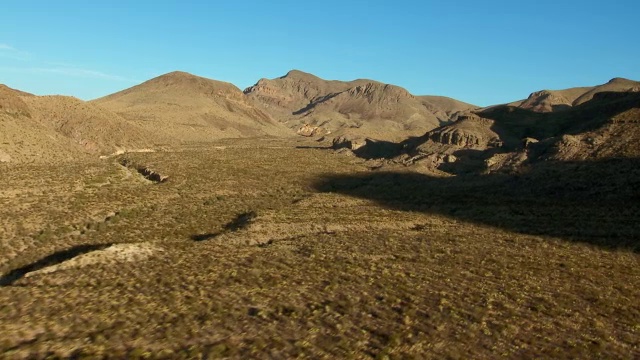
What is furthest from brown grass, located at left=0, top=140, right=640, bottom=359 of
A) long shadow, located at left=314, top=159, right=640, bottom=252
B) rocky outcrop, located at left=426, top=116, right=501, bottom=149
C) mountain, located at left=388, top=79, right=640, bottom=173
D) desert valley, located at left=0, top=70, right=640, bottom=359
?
rocky outcrop, located at left=426, top=116, right=501, bottom=149

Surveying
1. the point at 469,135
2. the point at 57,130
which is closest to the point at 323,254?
the point at 469,135

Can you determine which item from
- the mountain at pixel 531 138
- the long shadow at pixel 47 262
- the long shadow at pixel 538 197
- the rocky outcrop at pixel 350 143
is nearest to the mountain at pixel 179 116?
the rocky outcrop at pixel 350 143

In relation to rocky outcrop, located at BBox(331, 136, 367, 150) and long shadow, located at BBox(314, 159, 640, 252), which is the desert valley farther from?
rocky outcrop, located at BBox(331, 136, 367, 150)

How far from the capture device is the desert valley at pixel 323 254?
17172mm

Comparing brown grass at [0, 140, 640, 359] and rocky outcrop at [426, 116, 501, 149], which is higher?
rocky outcrop at [426, 116, 501, 149]

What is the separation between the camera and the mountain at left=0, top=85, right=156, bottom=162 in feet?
241

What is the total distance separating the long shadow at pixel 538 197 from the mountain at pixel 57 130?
44.3 metres

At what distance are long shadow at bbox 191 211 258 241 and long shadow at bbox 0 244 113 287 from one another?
698 cm

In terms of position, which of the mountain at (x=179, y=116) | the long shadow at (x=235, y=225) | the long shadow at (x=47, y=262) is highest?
the mountain at (x=179, y=116)

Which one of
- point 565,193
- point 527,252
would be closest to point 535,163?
point 565,193

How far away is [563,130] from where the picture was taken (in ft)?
311

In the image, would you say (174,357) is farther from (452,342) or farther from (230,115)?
(230,115)

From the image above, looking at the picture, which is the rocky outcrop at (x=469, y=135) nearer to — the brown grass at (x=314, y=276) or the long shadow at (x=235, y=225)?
the brown grass at (x=314, y=276)

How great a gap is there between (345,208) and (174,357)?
116ft
